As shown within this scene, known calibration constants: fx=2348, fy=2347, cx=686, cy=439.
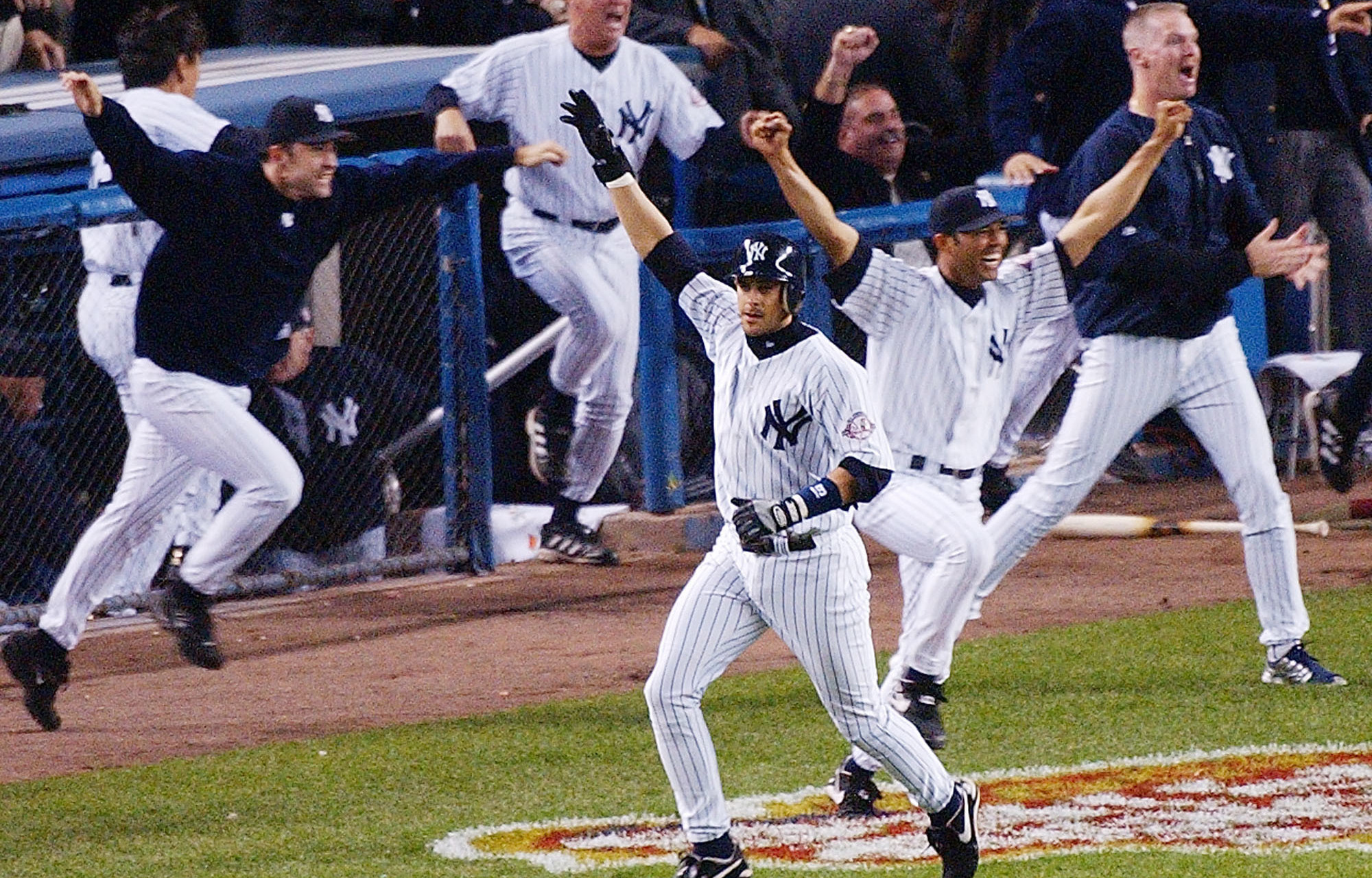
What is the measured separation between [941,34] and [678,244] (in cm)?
622

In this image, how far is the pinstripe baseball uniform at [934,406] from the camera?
6.00 metres

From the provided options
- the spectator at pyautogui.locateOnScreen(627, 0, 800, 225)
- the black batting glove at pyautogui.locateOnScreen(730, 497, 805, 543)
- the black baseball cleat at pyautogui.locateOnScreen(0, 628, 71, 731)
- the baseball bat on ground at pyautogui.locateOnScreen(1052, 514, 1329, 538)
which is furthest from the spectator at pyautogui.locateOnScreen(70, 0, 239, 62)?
the black batting glove at pyautogui.locateOnScreen(730, 497, 805, 543)

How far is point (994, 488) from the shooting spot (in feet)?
30.5

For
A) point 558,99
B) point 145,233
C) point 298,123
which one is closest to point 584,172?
point 558,99

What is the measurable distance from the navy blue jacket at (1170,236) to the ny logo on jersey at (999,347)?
1.87 feet

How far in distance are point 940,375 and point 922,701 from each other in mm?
850

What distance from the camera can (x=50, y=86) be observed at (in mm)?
9719

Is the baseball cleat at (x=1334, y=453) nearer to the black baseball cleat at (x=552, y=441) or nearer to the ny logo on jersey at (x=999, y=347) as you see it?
the ny logo on jersey at (x=999, y=347)

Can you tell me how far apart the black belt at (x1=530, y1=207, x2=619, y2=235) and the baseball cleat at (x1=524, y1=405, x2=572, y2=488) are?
2.76 ft

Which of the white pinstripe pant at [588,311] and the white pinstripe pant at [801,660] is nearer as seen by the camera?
the white pinstripe pant at [801,660]

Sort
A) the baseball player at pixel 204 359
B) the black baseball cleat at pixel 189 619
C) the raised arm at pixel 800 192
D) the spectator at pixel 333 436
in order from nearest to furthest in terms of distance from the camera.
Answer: the raised arm at pixel 800 192
the baseball player at pixel 204 359
the black baseball cleat at pixel 189 619
the spectator at pixel 333 436

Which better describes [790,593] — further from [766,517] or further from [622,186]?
[622,186]

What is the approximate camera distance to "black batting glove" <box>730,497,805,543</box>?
15.5 feet

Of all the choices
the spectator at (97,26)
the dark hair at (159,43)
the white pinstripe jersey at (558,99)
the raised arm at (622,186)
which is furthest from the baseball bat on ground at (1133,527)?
the spectator at (97,26)
